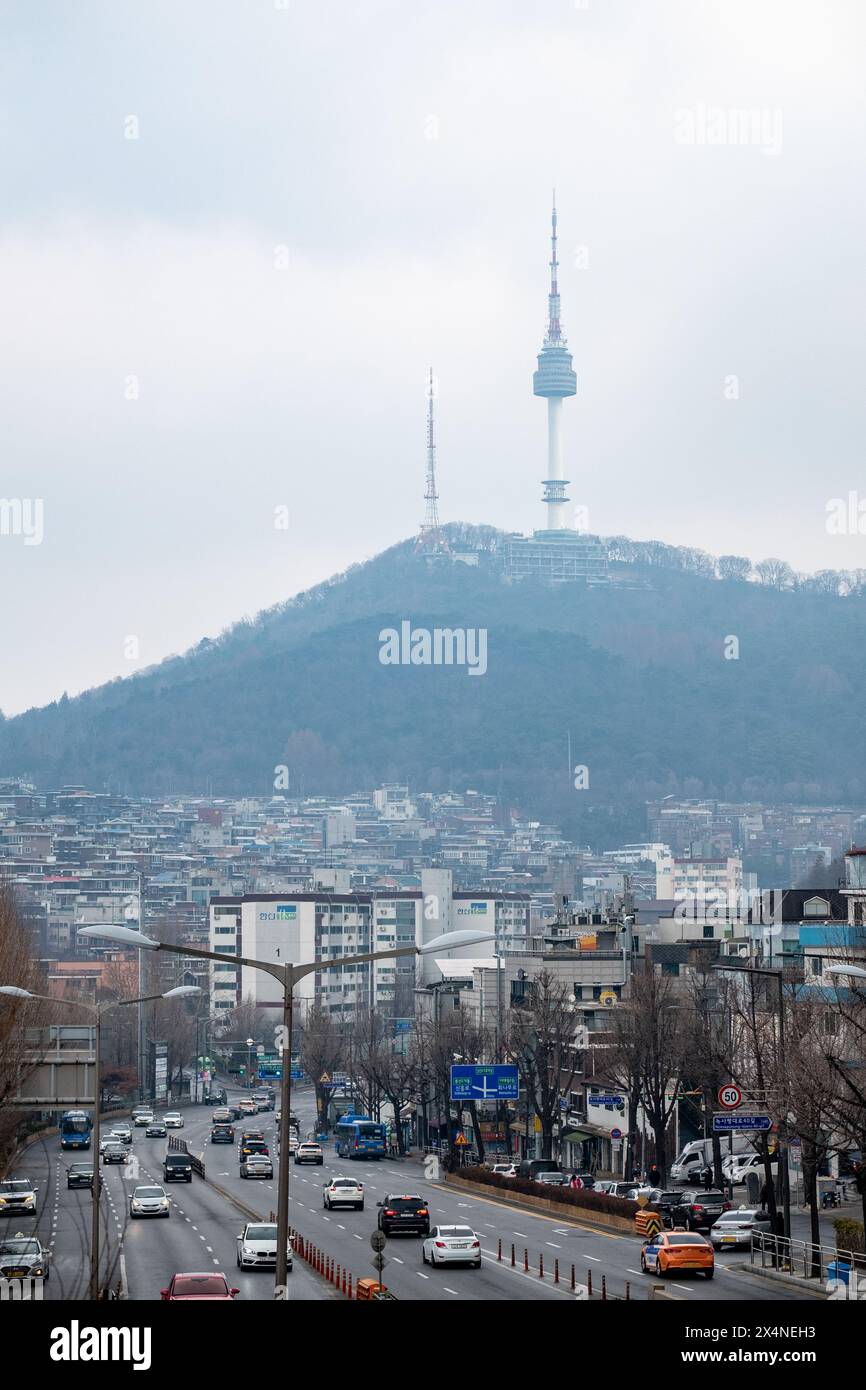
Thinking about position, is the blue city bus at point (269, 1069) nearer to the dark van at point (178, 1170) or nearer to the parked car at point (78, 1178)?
the parked car at point (78, 1178)

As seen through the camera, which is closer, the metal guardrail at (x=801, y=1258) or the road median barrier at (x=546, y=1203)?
the metal guardrail at (x=801, y=1258)

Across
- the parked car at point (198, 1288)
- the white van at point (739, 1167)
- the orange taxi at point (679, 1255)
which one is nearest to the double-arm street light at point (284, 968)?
the parked car at point (198, 1288)

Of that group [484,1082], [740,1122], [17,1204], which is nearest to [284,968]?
[740,1122]

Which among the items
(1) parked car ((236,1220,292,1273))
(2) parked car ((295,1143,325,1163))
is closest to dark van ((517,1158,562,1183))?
(2) parked car ((295,1143,325,1163))

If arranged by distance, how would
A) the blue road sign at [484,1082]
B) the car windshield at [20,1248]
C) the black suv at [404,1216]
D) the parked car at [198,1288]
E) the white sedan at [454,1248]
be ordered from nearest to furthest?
the parked car at [198,1288] → the white sedan at [454,1248] → the car windshield at [20,1248] → the black suv at [404,1216] → the blue road sign at [484,1082]

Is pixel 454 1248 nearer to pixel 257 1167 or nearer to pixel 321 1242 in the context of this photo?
pixel 321 1242

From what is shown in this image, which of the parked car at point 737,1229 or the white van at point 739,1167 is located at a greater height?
the parked car at point 737,1229
